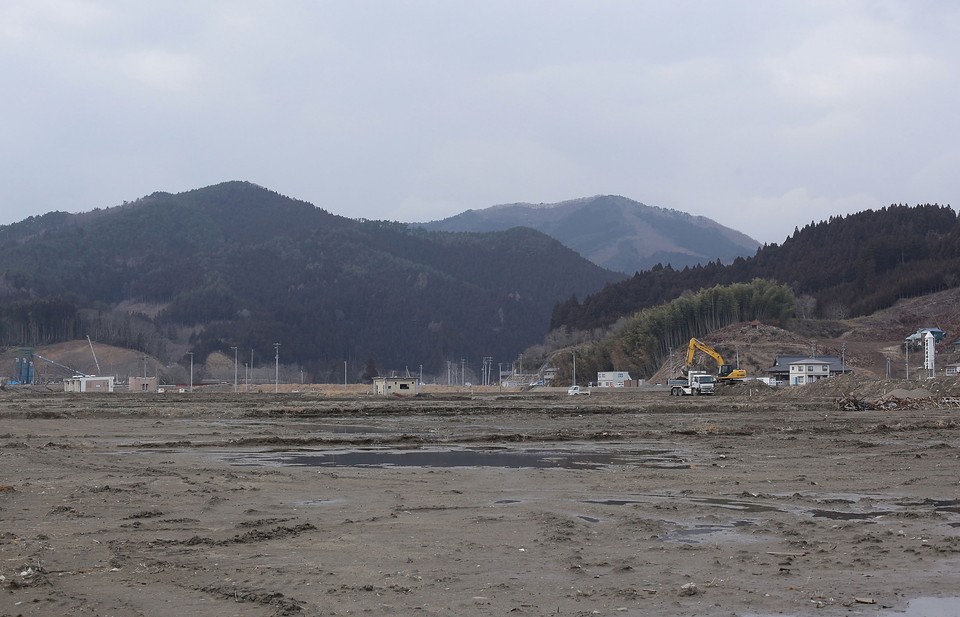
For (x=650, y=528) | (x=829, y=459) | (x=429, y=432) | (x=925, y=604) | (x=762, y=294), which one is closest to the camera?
(x=925, y=604)

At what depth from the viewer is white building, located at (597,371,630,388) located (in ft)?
481

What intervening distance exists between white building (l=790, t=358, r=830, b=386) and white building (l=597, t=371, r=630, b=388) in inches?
1493

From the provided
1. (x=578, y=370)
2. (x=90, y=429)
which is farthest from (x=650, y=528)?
(x=578, y=370)

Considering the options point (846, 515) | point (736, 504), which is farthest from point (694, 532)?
point (736, 504)

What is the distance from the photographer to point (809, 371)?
4304 inches

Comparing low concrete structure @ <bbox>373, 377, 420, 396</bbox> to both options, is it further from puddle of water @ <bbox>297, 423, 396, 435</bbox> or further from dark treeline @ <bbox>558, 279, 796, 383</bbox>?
puddle of water @ <bbox>297, 423, 396, 435</bbox>

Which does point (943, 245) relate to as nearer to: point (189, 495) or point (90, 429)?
point (90, 429)

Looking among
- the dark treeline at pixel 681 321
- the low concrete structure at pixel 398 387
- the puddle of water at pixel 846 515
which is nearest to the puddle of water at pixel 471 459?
the puddle of water at pixel 846 515

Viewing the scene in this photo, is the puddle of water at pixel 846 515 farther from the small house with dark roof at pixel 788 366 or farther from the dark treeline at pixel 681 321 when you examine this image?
the dark treeline at pixel 681 321

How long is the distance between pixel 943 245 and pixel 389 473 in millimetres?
191279

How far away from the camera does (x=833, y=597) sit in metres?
10.3

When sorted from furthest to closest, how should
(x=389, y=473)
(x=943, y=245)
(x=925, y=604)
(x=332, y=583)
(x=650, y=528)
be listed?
(x=943, y=245)
(x=389, y=473)
(x=650, y=528)
(x=332, y=583)
(x=925, y=604)

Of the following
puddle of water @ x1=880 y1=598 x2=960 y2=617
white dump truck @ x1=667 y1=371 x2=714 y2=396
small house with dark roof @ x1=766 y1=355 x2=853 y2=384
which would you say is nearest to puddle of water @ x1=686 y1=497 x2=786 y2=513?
puddle of water @ x1=880 y1=598 x2=960 y2=617

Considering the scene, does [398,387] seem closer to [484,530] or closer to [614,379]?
[614,379]
